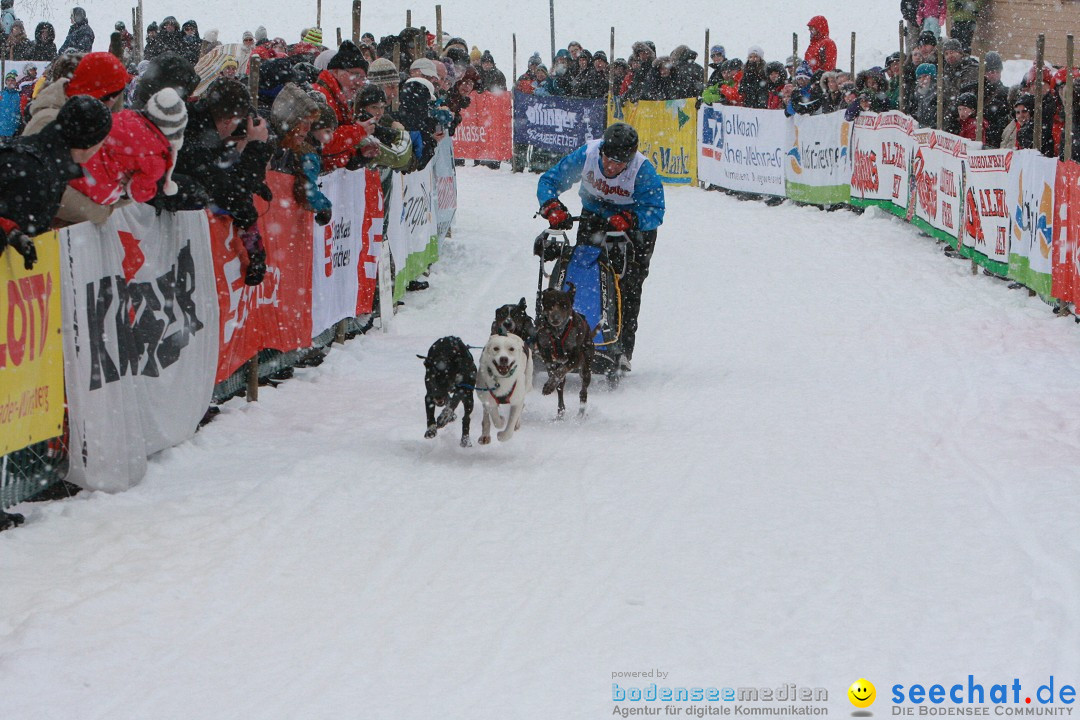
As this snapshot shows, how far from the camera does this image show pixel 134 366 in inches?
259

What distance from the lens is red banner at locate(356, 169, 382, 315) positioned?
11.1 m

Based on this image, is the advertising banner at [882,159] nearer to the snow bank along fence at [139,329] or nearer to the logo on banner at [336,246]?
the logo on banner at [336,246]

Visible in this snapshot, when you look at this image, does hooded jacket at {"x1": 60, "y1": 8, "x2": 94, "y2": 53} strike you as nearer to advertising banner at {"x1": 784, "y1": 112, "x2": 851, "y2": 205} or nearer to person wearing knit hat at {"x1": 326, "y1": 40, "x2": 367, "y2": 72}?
advertising banner at {"x1": 784, "y1": 112, "x2": 851, "y2": 205}

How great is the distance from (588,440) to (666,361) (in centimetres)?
288

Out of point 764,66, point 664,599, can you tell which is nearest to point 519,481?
point 664,599

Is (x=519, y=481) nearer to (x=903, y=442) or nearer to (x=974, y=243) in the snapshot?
(x=903, y=442)

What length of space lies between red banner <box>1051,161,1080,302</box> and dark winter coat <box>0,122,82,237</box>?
28.0 ft

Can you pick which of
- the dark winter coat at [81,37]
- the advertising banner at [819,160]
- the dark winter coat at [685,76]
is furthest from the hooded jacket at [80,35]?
the advertising banner at [819,160]

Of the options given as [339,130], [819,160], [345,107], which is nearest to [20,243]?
[339,130]

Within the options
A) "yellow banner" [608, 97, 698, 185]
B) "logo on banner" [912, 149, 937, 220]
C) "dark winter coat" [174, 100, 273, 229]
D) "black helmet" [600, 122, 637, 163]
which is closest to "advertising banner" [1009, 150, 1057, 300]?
"logo on banner" [912, 149, 937, 220]

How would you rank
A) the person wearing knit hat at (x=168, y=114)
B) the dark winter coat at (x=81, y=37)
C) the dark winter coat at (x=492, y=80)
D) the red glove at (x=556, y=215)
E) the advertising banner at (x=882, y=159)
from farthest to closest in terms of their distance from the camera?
1. the dark winter coat at (x=492, y=80)
2. the dark winter coat at (x=81, y=37)
3. the advertising banner at (x=882, y=159)
4. the red glove at (x=556, y=215)
5. the person wearing knit hat at (x=168, y=114)

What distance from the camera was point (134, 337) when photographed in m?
6.57

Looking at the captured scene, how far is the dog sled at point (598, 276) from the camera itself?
9320mm

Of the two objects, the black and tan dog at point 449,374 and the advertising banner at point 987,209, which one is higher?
the advertising banner at point 987,209
